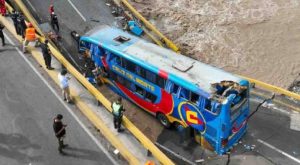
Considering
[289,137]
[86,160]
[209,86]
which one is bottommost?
[289,137]

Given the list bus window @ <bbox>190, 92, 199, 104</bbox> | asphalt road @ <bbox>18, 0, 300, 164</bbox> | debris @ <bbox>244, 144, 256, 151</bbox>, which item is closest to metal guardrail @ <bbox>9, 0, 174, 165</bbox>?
bus window @ <bbox>190, 92, 199, 104</bbox>

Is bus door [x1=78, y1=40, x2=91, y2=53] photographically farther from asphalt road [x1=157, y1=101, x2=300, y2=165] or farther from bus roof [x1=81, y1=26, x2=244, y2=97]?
asphalt road [x1=157, y1=101, x2=300, y2=165]

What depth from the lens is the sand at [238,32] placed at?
25.3 metres

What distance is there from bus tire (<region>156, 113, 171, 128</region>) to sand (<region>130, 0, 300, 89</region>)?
7959mm

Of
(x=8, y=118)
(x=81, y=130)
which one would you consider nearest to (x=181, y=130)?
(x=81, y=130)

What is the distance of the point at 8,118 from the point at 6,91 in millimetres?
1902

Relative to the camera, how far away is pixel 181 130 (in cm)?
1784

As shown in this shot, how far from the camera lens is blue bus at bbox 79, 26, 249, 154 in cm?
1561

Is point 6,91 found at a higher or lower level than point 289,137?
higher

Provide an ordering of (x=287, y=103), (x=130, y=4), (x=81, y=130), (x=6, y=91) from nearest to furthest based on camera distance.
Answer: (x=81, y=130) < (x=6, y=91) < (x=287, y=103) < (x=130, y=4)

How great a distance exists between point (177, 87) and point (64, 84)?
446 centimetres

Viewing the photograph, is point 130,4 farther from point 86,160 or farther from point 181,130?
point 86,160

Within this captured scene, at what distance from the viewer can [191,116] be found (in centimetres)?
1672

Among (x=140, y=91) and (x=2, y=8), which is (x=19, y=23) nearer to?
(x=2, y=8)
